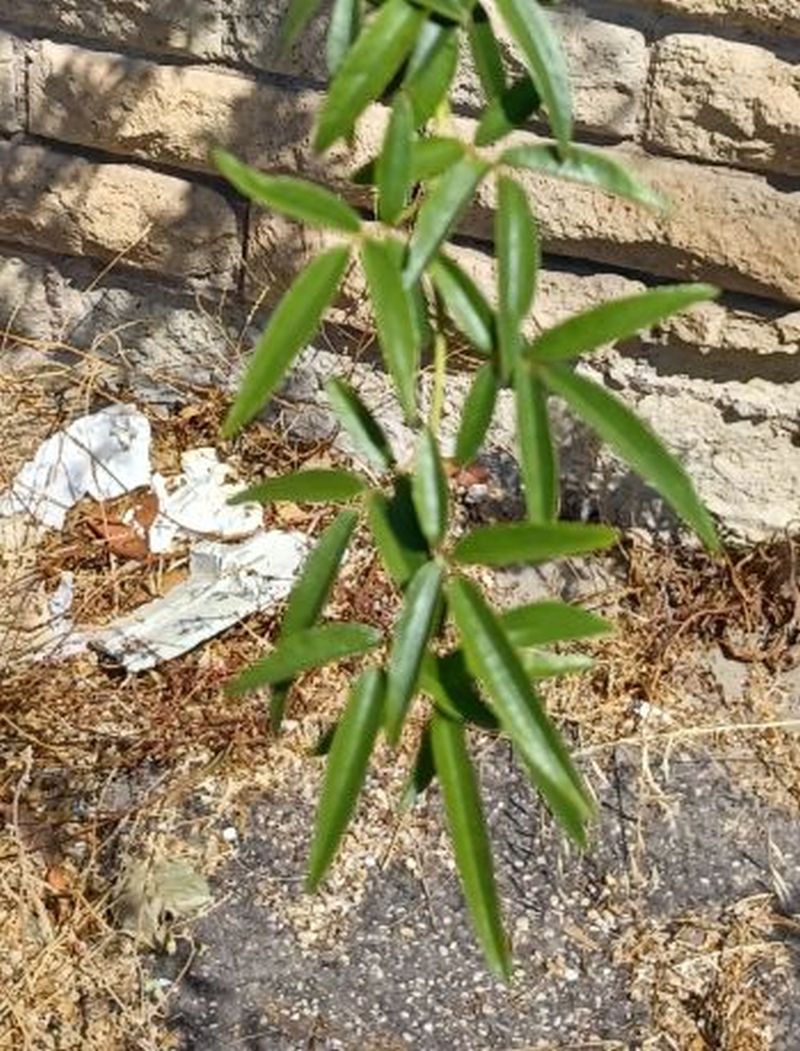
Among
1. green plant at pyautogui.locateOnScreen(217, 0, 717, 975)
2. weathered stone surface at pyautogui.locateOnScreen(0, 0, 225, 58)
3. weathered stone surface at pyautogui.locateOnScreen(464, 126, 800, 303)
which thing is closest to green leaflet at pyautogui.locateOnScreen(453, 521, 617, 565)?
green plant at pyautogui.locateOnScreen(217, 0, 717, 975)

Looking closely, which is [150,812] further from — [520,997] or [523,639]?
[523,639]

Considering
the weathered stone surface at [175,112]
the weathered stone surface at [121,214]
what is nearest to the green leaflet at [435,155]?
the weathered stone surface at [175,112]

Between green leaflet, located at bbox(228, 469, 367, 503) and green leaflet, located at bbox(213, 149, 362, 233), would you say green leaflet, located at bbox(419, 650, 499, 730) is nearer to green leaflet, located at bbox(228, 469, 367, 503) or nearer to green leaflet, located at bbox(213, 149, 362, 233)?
green leaflet, located at bbox(228, 469, 367, 503)

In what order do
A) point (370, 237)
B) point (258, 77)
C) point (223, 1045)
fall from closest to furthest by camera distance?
point (370, 237) < point (223, 1045) < point (258, 77)

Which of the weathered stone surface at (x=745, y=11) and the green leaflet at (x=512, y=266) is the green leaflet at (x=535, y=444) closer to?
the green leaflet at (x=512, y=266)

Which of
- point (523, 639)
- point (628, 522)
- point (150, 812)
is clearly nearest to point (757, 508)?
point (628, 522)

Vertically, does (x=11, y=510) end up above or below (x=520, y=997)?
above

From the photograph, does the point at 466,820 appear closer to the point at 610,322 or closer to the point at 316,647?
the point at 316,647
